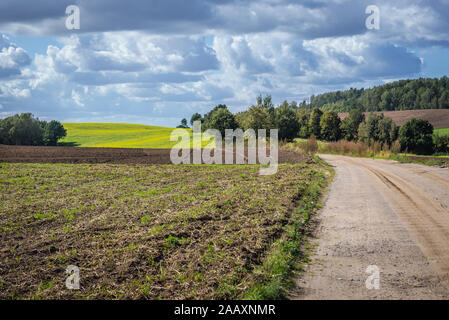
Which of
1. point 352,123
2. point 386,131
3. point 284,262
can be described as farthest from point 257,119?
point 352,123

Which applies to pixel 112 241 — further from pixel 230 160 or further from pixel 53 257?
pixel 230 160

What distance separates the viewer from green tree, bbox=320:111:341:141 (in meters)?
91.4

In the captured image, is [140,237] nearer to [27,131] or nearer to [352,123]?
[27,131]

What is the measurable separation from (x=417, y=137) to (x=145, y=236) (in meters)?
66.5

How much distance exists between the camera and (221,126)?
61.1m

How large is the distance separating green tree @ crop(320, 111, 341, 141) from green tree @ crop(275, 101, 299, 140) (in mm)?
21543

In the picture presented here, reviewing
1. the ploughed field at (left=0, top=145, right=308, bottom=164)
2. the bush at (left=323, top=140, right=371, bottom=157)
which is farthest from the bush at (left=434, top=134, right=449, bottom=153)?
the ploughed field at (left=0, top=145, right=308, bottom=164)

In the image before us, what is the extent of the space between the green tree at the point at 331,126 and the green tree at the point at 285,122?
2154 cm

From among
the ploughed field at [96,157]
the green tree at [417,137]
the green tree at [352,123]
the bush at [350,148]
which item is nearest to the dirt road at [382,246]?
the ploughed field at [96,157]

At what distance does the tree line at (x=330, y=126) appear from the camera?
52688 mm

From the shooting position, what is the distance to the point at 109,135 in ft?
296

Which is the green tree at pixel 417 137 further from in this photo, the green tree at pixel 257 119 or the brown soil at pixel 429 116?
the green tree at pixel 257 119
